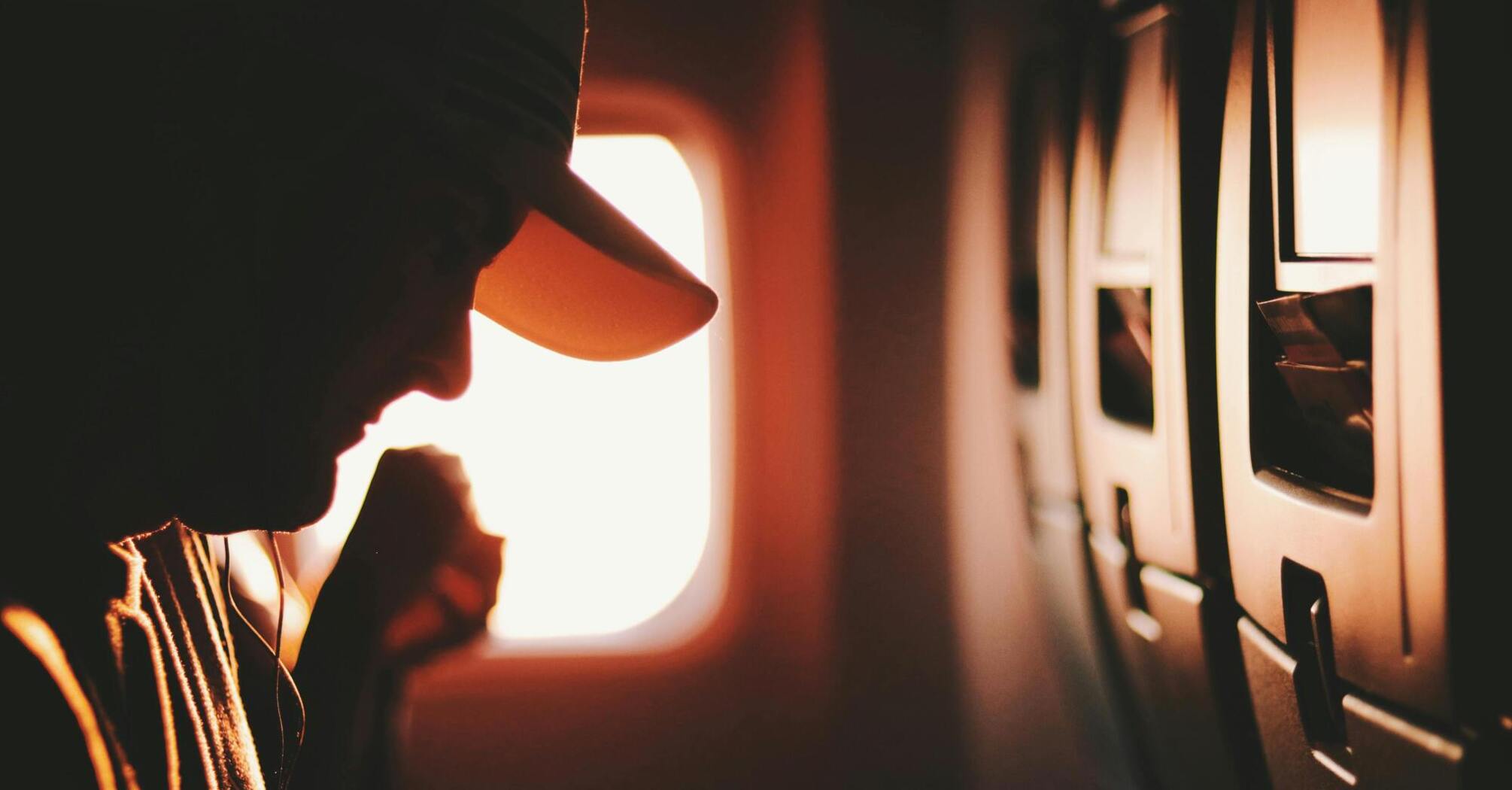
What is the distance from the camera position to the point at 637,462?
4.41ft

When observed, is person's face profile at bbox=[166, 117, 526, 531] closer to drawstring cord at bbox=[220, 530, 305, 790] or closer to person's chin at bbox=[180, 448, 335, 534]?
person's chin at bbox=[180, 448, 335, 534]

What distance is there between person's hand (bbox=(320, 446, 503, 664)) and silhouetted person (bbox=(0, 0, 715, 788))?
241mm

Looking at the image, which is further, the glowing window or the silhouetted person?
the glowing window

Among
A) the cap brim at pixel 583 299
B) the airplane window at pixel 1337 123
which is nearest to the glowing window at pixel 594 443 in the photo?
the cap brim at pixel 583 299

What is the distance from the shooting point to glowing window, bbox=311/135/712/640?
1.32 meters

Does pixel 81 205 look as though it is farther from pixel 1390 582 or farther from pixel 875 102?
pixel 875 102

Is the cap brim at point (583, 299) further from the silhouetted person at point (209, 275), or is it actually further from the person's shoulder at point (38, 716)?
the person's shoulder at point (38, 716)

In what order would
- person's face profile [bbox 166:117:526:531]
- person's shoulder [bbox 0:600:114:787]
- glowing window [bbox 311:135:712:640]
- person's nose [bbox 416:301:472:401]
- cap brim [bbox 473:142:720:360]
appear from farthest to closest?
glowing window [bbox 311:135:712:640] < cap brim [bbox 473:142:720:360] < person's nose [bbox 416:301:472:401] < person's face profile [bbox 166:117:526:531] < person's shoulder [bbox 0:600:114:787]

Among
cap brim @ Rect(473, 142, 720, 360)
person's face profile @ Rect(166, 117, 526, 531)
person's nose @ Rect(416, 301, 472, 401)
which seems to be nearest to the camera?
person's face profile @ Rect(166, 117, 526, 531)

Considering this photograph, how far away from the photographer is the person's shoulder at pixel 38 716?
0.41 metres

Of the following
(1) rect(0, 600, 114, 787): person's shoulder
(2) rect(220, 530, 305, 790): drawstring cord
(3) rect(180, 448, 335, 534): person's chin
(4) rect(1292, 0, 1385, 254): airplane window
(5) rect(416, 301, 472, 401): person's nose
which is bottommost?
(2) rect(220, 530, 305, 790): drawstring cord

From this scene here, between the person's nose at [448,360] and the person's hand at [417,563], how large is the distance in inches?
13.2

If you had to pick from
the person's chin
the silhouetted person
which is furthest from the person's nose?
the person's chin

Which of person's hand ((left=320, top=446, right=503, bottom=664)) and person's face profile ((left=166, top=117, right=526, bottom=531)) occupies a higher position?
person's face profile ((left=166, top=117, right=526, bottom=531))
